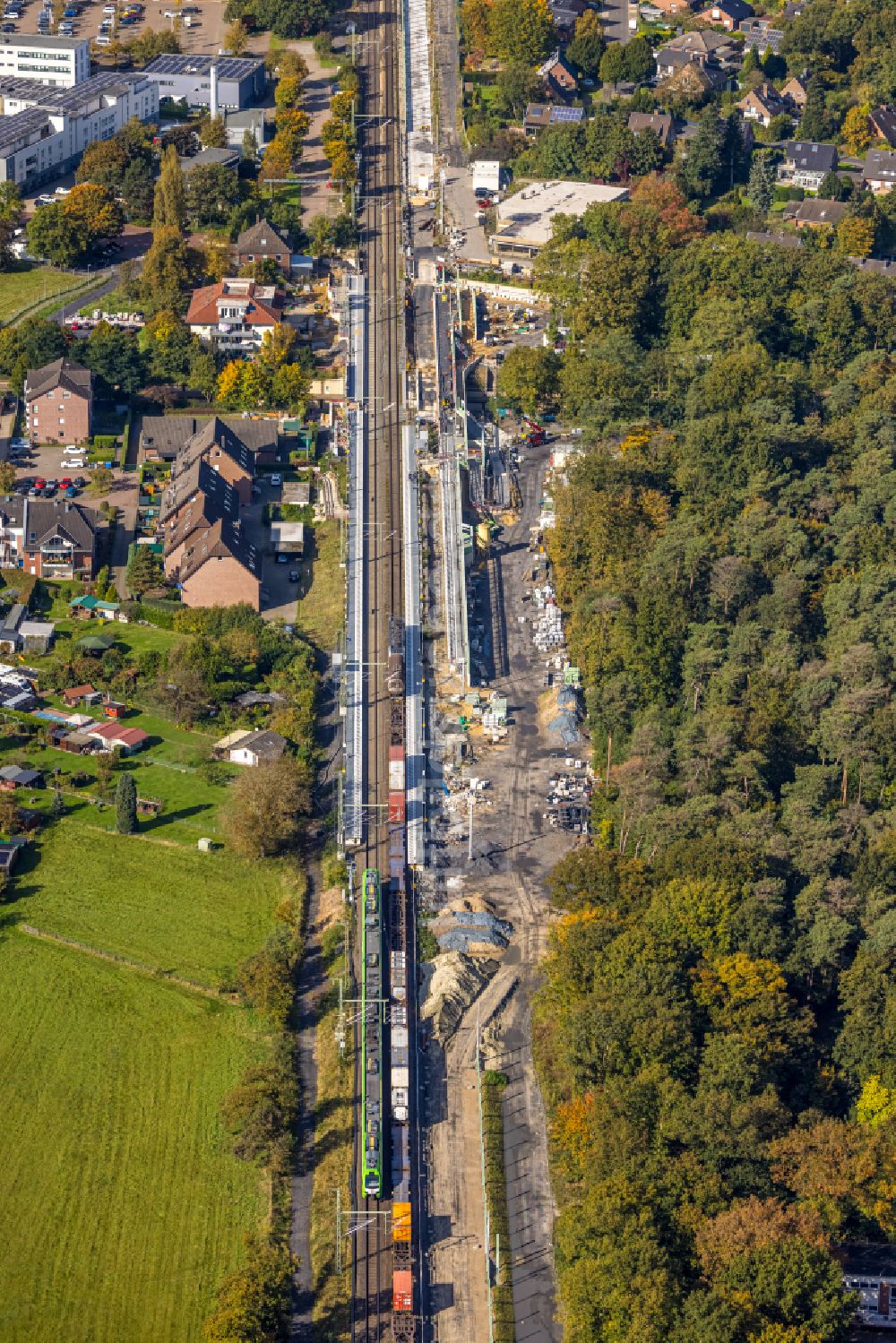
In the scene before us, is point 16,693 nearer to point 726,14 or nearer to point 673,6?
point 726,14

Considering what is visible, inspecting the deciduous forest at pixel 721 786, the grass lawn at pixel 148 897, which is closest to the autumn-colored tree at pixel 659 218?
the deciduous forest at pixel 721 786

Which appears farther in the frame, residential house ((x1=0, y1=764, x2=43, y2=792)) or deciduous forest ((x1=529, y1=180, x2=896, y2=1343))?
residential house ((x1=0, y1=764, x2=43, y2=792))

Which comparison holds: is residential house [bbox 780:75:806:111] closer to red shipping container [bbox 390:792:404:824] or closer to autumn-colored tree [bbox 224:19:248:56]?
autumn-colored tree [bbox 224:19:248:56]

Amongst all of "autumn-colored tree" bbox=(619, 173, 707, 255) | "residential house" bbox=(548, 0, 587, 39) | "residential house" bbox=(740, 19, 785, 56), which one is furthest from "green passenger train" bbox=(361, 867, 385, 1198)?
"residential house" bbox=(740, 19, 785, 56)

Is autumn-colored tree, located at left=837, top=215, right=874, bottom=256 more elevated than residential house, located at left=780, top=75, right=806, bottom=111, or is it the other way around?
residential house, located at left=780, top=75, right=806, bottom=111

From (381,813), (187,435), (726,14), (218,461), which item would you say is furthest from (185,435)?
(726,14)
